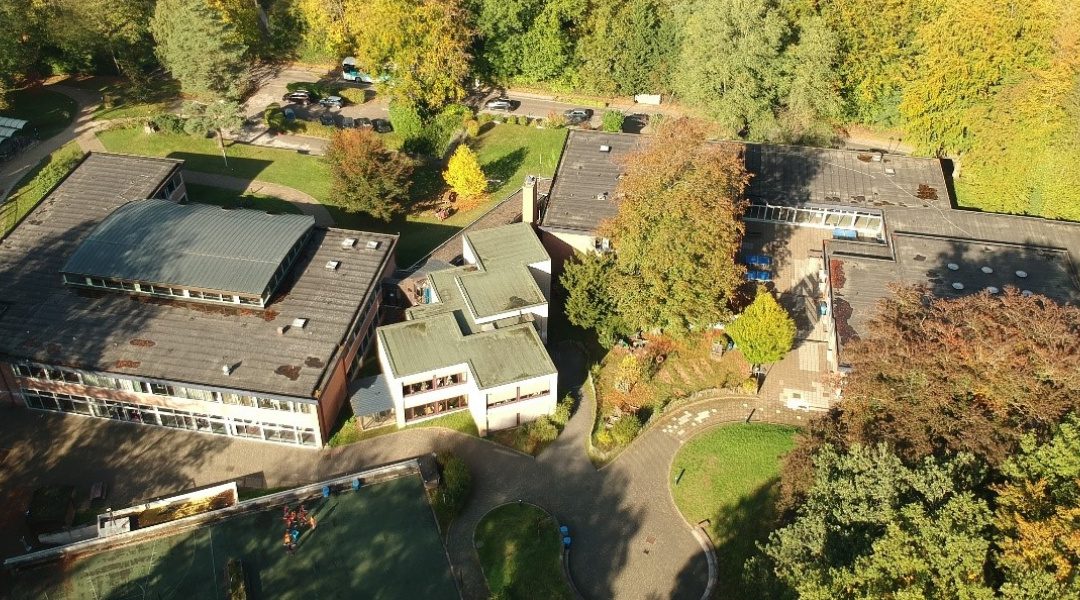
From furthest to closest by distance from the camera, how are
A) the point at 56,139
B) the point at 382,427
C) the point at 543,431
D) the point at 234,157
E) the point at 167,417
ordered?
the point at 56,139, the point at 234,157, the point at 382,427, the point at 167,417, the point at 543,431

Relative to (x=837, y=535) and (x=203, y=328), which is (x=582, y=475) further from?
(x=203, y=328)

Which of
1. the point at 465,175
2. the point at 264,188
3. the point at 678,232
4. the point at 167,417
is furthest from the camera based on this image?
the point at 264,188

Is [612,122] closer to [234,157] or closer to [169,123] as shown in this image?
[234,157]

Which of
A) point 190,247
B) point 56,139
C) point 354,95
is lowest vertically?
point 56,139

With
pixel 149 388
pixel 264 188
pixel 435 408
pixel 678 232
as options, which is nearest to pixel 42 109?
pixel 264 188

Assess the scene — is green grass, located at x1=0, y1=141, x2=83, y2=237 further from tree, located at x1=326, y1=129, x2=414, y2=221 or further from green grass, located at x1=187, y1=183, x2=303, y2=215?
tree, located at x1=326, y1=129, x2=414, y2=221

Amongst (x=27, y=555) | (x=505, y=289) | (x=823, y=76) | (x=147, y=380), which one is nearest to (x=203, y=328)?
(x=147, y=380)
